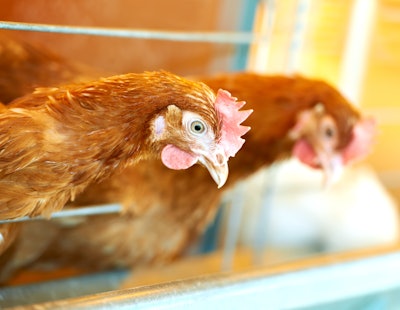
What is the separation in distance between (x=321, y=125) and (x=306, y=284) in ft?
1.24

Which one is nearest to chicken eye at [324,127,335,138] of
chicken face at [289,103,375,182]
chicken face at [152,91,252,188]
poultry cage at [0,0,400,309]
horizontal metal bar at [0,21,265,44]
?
chicken face at [289,103,375,182]

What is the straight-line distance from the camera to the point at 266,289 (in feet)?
2.95

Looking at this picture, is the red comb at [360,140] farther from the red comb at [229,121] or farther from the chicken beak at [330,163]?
the red comb at [229,121]

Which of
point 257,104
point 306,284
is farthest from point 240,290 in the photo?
point 257,104

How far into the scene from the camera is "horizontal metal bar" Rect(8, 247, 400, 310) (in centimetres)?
77

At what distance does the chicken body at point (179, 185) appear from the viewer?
1202 millimetres

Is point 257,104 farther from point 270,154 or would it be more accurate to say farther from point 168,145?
point 168,145

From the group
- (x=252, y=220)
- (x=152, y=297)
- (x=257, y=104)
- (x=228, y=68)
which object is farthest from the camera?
(x=252, y=220)

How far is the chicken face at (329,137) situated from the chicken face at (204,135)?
0.41 m

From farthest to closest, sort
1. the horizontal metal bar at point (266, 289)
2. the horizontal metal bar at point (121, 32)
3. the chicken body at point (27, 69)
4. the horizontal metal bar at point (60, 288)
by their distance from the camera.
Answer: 1. the chicken body at point (27, 69)
2. the horizontal metal bar at point (60, 288)
3. the horizontal metal bar at point (121, 32)
4. the horizontal metal bar at point (266, 289)

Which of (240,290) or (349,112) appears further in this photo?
(349,112)

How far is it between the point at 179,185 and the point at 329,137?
316 millimetres

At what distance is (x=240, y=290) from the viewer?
88 centimetres

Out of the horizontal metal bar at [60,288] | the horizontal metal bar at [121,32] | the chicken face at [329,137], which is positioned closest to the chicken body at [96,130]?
the horizontal metal bar at [121,32]
